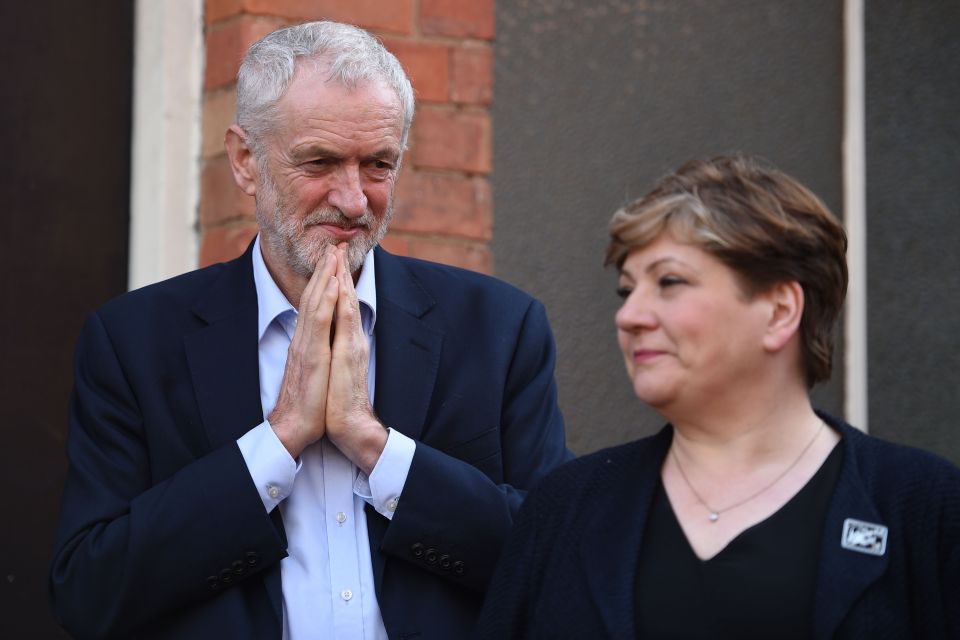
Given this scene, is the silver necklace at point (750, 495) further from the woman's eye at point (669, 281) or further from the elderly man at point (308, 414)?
the elderly man at point (308, 414)

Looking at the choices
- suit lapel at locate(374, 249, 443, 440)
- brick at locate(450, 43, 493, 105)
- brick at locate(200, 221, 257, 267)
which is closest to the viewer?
suit lapel at locate(374, 249, 443, 440)

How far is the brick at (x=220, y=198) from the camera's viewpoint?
417 cm

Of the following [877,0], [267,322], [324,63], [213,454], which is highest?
[877,0]

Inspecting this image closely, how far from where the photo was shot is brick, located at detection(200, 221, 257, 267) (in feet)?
13.6

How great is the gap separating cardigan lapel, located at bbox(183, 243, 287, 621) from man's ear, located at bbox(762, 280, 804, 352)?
0.93 meters

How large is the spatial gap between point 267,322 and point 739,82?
7.14 ft

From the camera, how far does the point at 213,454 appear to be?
3.06 meters

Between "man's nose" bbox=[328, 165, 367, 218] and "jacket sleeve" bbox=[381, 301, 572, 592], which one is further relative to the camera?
"man's nose" bbox=[328, 165, 367, 218]

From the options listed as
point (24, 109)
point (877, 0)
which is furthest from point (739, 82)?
point (24, 109)

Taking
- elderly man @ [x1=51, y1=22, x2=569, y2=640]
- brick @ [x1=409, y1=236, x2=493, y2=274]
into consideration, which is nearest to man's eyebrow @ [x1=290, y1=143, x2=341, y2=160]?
elderly man @ [x1=51, y1=22, x2=569, y2=640]

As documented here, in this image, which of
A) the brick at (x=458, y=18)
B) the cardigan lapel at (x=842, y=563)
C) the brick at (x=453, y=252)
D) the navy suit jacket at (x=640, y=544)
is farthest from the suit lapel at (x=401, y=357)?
the brick at (x=458, y=18)

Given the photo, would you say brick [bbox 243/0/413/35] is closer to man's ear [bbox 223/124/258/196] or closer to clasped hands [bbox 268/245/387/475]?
man's ear [bbox 223/124/258/196]

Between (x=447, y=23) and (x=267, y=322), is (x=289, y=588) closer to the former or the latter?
(x=267, y=322)

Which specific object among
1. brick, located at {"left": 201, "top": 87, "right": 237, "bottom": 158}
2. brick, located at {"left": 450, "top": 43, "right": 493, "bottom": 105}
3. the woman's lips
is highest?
brick, located at {"left": 450, "top": 43, "right": 493, "bottom": 105}
